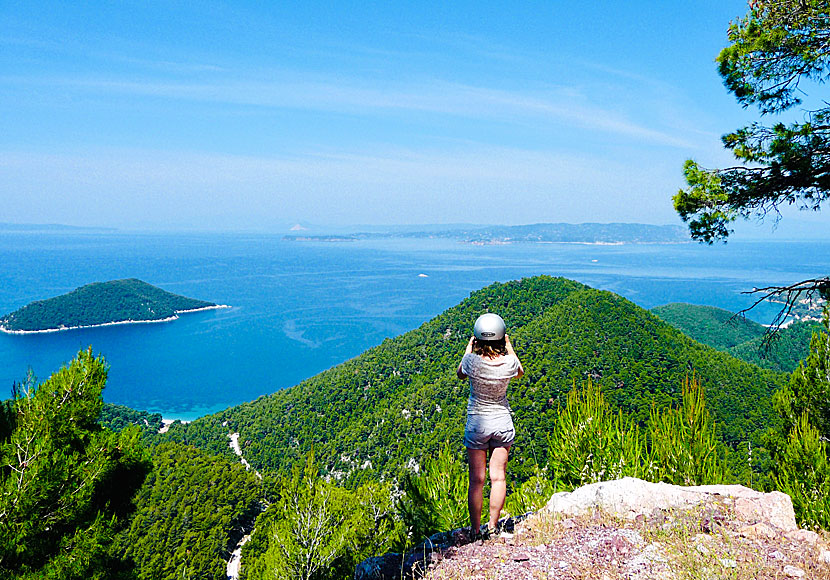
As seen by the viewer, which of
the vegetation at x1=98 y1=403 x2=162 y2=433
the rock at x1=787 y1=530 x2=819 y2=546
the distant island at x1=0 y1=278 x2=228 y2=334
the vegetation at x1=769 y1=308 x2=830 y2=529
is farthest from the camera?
the distant island at x1=0 y1=278 x2=228 y2=334

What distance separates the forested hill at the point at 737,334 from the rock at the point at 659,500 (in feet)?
178

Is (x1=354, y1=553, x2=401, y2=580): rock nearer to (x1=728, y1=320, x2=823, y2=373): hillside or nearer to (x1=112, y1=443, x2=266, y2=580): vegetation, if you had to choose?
(x1=112, y1=443, x2=266, y2=580): vegetation

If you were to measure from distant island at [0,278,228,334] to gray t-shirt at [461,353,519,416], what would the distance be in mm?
108059

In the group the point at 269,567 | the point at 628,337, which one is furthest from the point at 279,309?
the point at 269,567

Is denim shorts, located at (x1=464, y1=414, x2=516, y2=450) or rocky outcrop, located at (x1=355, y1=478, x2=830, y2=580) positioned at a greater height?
denim shorts, located at (x1=464, y1=414, x2=516, y2=450)

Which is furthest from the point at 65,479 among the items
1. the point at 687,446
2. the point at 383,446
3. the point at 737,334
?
the point at 737,334

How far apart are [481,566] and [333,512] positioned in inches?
434

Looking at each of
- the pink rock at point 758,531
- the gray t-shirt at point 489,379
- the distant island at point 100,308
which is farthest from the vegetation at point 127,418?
the distant island at point 100,308

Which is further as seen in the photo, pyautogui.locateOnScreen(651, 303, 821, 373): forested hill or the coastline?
the coastline

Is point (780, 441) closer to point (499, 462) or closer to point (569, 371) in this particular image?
point (499, 462)

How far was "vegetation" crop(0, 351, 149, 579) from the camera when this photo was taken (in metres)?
4.43

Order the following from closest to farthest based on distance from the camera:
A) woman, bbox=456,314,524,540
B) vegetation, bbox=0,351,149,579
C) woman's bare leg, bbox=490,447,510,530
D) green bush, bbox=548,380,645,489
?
woman, bbox=456,314,524,540
woman's bare leg, bbox=490,447,510,530
vegetation, bbox=0,351,149,579
green bush, bbox=548,380,645,489

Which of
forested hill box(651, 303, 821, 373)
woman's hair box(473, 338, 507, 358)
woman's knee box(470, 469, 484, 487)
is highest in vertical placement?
woman's hair box(473, 338, 507, 358)

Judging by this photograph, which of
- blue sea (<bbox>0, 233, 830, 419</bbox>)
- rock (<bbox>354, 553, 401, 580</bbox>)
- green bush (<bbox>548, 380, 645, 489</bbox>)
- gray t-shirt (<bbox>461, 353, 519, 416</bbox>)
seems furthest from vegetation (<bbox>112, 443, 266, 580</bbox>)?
gray t-shirt (<bbox>461, 353, 519, 416</bbox>)
